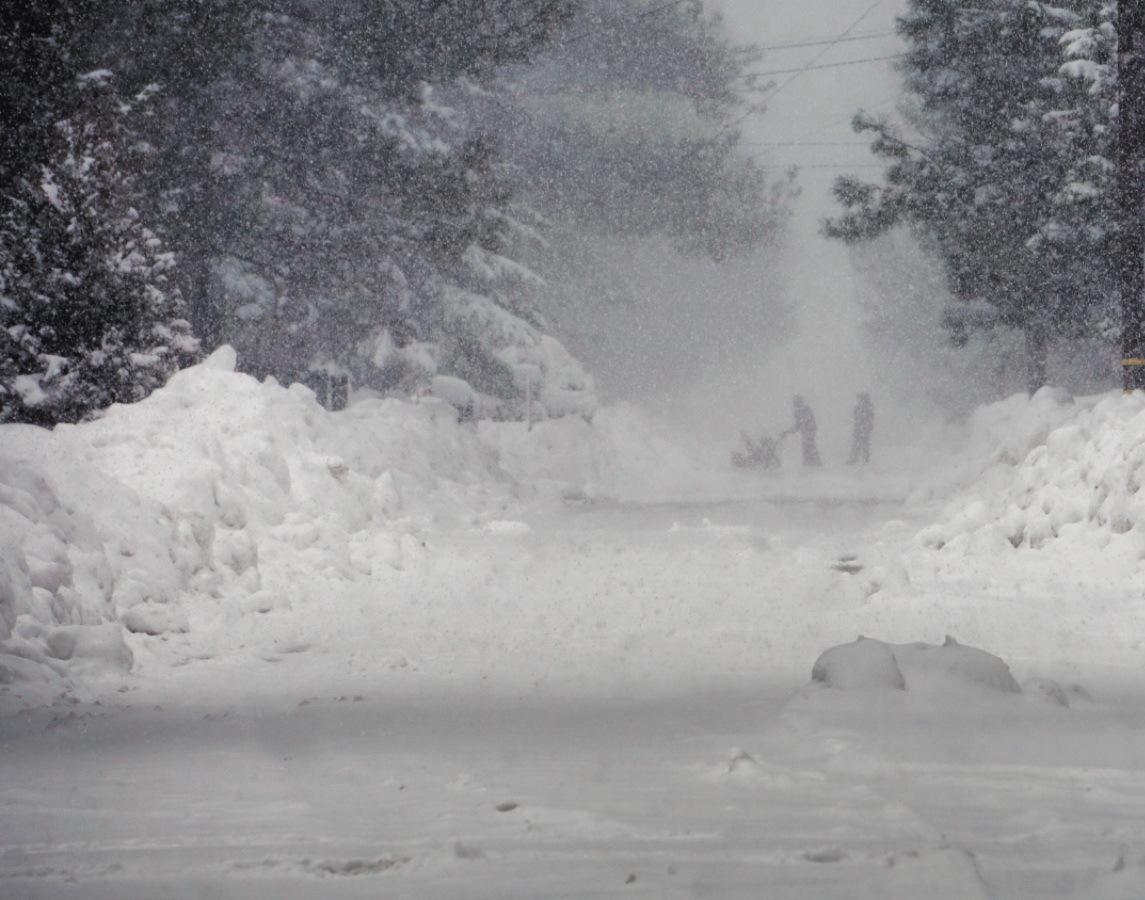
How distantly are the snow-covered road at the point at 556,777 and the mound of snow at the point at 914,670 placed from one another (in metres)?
0.10

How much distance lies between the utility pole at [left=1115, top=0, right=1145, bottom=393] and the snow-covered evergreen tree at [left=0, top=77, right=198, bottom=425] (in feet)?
32.6

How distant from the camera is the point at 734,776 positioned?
381cm

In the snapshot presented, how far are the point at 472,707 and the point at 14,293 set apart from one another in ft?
28.6

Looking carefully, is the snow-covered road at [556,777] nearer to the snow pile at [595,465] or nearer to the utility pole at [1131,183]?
the utility pole at [1131,183]

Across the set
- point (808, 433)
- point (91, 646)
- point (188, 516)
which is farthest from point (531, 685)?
point (808, 433)

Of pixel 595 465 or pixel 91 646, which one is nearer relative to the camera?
pixel 91 646

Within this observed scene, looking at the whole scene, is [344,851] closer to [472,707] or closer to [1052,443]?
[472,707]

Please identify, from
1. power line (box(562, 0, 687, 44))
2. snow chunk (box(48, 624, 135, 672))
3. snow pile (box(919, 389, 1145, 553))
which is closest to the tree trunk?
snow pile (box(919, 389, 1145, 553))

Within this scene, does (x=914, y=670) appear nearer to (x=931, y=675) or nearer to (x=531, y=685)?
(x=931, y=675)

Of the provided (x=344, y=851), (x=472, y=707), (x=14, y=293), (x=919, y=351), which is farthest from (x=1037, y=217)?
(x=919, y=351)

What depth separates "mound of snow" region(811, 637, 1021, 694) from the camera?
185 inches

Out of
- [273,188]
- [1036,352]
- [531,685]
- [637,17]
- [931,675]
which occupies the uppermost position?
[637,17]

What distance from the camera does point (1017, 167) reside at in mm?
19844

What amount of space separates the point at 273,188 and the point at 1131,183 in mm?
12929
